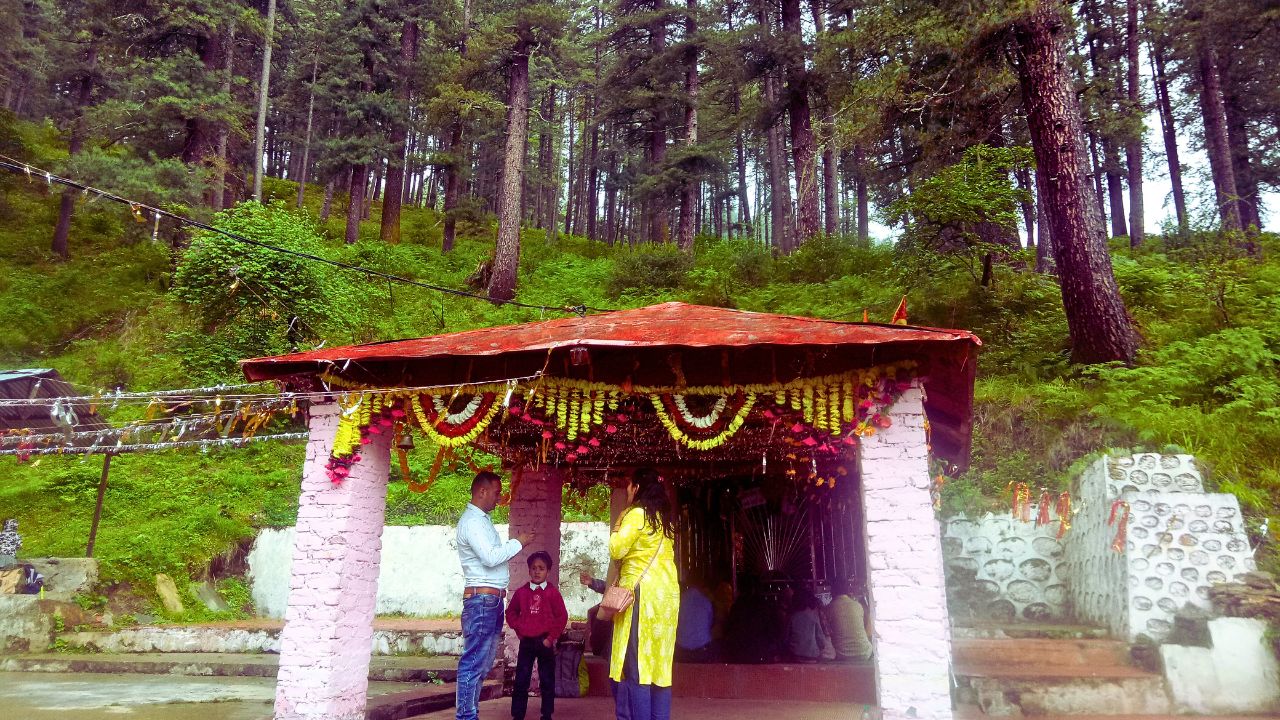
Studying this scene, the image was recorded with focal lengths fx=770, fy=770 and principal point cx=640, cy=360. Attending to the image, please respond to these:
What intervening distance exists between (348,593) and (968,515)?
781 cm

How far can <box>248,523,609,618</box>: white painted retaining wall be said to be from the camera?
12.6 metres

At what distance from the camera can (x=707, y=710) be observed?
6598 mm

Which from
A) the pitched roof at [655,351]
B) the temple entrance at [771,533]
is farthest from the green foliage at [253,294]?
the pitched roof at [655,351]

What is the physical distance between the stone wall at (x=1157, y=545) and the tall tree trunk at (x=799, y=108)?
9.95 meters

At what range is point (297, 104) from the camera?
3086cm

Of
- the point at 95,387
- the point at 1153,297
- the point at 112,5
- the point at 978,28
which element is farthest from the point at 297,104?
the point at 1153,297

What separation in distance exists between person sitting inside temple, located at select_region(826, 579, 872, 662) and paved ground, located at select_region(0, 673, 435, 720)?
191 inches

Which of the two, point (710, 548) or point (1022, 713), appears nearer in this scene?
point (1022, 713)

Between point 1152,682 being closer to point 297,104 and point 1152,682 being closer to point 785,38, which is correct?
point 785,38

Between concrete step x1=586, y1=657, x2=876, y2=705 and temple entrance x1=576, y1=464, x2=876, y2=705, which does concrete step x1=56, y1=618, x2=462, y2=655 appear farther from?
concrete step x1=586, y1=657, x2=876, y2=705

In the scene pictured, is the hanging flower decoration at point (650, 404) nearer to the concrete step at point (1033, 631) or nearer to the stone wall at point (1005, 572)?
the concrete step at point (1033, 631)

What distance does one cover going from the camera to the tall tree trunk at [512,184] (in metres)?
19.5

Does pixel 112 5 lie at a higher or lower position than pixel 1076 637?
higher

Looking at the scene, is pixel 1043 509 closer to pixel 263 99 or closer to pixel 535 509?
pixel 535 509
